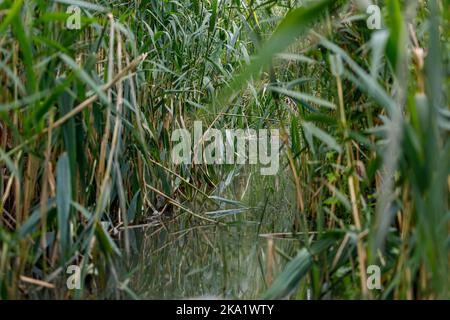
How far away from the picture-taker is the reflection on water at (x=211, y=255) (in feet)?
5.44

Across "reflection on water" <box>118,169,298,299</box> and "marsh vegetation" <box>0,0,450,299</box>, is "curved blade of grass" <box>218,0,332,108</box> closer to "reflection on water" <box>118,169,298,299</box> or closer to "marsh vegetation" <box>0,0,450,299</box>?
"marsh vegetation" <box>0,0,450,299</box>

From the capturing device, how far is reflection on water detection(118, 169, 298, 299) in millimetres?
1659

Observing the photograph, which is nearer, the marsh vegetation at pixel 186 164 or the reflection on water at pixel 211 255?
the marsh vegetation at pixel 186 164

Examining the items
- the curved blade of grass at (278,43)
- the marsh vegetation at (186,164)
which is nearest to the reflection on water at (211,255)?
the marsh vegetation at (186,164)

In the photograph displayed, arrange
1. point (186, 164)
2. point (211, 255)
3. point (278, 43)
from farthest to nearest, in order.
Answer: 1. point (186, 164)
2. point (211, 255)
3. point (278, 43)

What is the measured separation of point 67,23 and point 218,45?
141 cm

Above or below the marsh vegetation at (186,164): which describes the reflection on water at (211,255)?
below

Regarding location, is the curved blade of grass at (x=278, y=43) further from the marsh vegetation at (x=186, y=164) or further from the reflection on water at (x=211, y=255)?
the reflection on water at (x=211, y=255)

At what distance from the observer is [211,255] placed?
2082 mm

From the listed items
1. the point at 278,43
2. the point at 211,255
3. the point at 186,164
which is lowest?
the point at 211,255

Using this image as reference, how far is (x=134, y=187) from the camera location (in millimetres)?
2203

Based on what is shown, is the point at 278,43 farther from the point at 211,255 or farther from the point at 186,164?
the point at 186,164

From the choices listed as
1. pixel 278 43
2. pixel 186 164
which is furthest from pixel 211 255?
pixel 278 43
